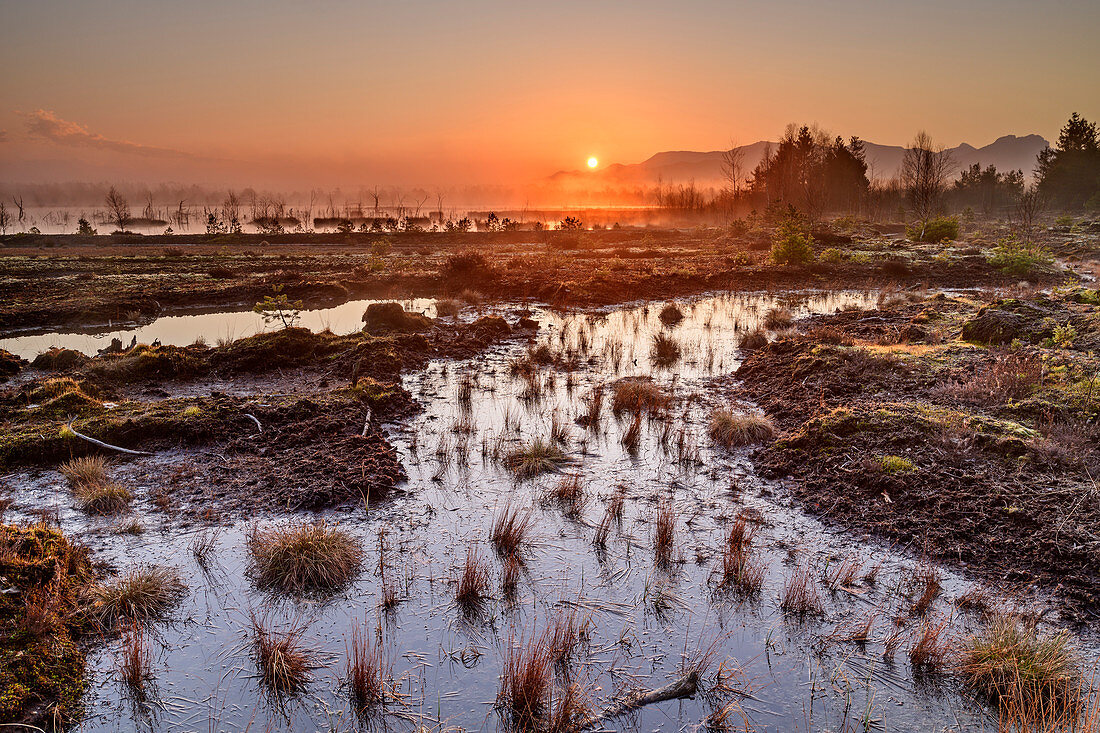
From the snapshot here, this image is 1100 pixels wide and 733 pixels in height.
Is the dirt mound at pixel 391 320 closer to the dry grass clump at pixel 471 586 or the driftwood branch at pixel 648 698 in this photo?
the dry grass clump at pixel 471 586

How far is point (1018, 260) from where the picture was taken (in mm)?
25797

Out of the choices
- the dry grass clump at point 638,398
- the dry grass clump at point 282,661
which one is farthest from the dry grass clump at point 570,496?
the dry grass clump at point 282,661

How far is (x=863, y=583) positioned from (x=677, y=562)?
1.72 metres

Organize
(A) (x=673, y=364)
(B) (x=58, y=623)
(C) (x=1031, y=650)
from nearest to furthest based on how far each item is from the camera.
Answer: (C) (x=1031, y=650) → (B) (x=58, y=623) → (A) (x=673, y=364)

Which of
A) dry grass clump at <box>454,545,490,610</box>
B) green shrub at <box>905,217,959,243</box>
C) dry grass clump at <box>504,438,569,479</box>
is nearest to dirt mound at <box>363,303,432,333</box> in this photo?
dry grass clump at <box>504,438,569,479</box>

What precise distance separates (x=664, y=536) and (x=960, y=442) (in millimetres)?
4446

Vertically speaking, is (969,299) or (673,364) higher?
(969,299)

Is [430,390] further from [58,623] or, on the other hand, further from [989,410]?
[989,410]

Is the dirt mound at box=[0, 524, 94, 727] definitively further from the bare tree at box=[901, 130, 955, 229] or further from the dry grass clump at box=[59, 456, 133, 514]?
the bare tree at box=[901, 130, 955, 229]

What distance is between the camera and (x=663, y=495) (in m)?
7.27

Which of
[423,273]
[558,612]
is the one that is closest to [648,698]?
[558,612]

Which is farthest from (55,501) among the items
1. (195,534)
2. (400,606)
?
(400,606)

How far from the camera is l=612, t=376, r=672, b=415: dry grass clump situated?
10212 millimetres

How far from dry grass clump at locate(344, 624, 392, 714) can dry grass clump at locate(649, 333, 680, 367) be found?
9953 millimetres
